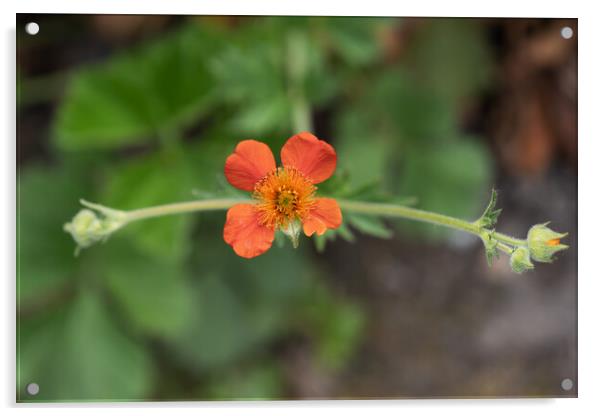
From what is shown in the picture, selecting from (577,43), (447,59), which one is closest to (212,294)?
(447,59)

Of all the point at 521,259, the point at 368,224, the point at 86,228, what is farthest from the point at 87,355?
the point at 521,259

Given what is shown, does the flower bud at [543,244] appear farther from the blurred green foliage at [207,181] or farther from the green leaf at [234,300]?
the green leaf at [234,300]

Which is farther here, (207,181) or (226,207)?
(207,181)

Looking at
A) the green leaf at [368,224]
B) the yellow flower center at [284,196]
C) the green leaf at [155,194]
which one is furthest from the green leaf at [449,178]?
the yellow flower center at [284,196]

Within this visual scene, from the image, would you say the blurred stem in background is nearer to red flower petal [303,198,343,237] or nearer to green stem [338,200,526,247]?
green stem [338,200,526,247]

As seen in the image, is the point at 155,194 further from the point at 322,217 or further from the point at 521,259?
the point at 521,259
